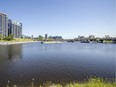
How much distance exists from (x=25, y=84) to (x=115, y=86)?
538 inches

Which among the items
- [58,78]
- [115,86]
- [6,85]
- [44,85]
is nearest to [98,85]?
[115,86]

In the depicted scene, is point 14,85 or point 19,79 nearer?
point 14,85

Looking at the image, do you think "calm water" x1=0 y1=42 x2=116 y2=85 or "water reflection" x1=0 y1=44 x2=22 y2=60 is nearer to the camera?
"calm water" x1=0 y1=42 x2=116 y2=85

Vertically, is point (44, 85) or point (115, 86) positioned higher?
point (115, 86)

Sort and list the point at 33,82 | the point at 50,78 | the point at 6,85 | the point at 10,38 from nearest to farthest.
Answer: the point at 6,85 → the point at 33,82 → the point at 50,78 → the point at 10,38

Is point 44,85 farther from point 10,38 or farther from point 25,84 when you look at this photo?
point 10,38

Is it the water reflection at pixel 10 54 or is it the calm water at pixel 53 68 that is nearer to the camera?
the calm water at pixel 53 68

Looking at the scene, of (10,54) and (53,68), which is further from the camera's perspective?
(10,54)

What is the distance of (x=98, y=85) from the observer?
15211mm

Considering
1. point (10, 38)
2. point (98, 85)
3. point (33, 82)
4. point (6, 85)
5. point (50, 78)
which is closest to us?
point (98, 85)

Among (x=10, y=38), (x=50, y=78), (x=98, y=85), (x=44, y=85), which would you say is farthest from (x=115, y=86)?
(x=10, y=38)

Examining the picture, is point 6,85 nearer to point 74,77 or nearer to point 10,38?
point 74,77

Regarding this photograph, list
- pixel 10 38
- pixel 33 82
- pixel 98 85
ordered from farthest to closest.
Answer: 1. pixel 10 38
2. pixel 33 82
3. pixel 98 85

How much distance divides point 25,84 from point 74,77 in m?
9.86
